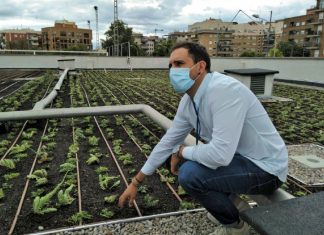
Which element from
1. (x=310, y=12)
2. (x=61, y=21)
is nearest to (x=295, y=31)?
(x=310, y=12)

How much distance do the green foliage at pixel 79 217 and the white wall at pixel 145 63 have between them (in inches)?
526

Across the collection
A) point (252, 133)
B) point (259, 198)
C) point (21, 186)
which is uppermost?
point (252, 133)

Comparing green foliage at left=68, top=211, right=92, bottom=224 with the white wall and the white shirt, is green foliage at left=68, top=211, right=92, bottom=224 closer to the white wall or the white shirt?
the white shirt

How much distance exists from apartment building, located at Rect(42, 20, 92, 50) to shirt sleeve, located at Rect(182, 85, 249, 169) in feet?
392

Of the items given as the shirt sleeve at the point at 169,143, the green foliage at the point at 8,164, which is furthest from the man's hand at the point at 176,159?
the green foliage at the point at 8,164

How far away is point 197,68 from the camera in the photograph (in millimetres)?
2078

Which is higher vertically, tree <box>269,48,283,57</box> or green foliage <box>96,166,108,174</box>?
tree <box>269,48,283,57</box>

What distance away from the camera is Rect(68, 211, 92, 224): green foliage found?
106 inches

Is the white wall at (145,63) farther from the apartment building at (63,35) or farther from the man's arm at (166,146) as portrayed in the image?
the apartment building at (63,35)

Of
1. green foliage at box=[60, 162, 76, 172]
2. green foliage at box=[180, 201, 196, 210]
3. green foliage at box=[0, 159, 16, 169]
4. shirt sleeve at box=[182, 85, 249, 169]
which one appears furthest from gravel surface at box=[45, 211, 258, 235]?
green foliage at box=[0, 159, 16, 169]

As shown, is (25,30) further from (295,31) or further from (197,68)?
(197,68)

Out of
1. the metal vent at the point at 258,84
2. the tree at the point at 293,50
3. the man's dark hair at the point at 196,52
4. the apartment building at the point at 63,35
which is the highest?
the apartment building at the point at 63,35

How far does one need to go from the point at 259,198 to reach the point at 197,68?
1.03 metres

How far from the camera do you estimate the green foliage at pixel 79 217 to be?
2.69 metres
